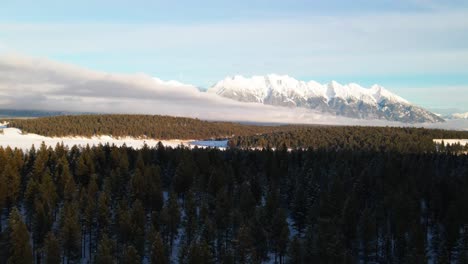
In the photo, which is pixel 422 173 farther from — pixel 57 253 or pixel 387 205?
pixel 57 253

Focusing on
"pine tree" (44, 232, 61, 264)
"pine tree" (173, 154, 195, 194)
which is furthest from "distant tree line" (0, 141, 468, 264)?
"pine tree" (173, 154, 195, 194)

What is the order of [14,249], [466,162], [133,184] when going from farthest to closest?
[466,162], [133,184], [14,249]

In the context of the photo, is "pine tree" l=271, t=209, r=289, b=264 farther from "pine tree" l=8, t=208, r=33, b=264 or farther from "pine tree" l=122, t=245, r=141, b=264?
"pine tree" l=8, t=208, r=33, b=264

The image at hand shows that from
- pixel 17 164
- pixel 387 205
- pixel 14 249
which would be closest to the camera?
pixel 14 249

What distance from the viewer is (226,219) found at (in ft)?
266

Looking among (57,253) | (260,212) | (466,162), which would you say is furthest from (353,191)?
(466,162)

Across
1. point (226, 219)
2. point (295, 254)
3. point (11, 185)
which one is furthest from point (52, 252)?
point (295, 254)

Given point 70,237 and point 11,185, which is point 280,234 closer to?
point 70,237

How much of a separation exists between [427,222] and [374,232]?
21.6 meters

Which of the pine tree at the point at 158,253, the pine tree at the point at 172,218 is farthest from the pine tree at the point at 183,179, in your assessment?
the pine tree at the point at 158,253

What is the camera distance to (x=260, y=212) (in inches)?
3177

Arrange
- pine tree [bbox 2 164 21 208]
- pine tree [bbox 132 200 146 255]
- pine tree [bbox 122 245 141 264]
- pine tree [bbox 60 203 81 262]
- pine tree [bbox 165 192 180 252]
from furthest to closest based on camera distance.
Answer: pine tree [bbox 2 164 21 208] → pine tree [bbox 165 192 180 252] → pine tree [bbox 132 200 146 255] → pine tree [bbox 60 203 81 262] → pine tree [bbox 122 245 141 264]

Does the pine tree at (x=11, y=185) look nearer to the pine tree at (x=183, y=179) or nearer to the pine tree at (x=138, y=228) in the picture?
the pine tree at (x=138, y=228)

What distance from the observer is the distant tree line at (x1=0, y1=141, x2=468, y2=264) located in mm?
67000
